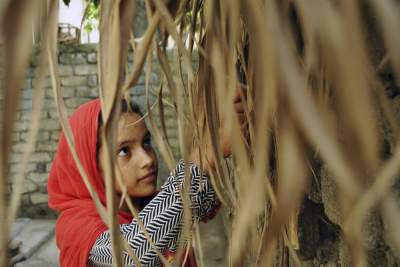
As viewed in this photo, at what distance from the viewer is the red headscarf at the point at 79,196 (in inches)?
46.3

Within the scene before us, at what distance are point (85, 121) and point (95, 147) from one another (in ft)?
0.26

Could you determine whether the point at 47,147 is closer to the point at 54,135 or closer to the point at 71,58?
the point at 54,135

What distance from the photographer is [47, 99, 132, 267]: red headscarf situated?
3.86 ft

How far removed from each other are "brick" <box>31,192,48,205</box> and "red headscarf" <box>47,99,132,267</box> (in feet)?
13.8

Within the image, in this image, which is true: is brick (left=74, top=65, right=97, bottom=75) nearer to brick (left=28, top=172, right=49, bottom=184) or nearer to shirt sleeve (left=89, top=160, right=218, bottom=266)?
brick (left=28, top=172, right=49, bottom=184)

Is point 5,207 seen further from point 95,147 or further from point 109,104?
point 95,147

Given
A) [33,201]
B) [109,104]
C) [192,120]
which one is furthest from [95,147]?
[33,201]

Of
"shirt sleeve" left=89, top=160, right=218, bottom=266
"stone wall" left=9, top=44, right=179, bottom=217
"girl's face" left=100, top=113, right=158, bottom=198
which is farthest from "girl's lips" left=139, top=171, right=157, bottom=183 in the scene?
"stone wall" left=9, top=44, right=179, bottom=217

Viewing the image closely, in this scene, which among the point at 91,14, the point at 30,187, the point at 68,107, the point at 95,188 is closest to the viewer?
the point at 95,188

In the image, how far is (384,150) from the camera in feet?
1.92

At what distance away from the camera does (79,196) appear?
4.24 ft

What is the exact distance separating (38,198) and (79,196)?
436 cm

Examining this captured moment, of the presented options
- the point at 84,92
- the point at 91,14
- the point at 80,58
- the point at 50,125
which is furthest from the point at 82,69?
the point at 91,14

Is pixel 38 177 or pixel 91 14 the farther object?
pixel 38 177
